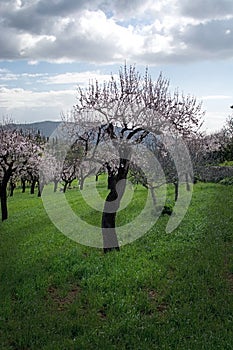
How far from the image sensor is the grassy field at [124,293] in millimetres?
8742

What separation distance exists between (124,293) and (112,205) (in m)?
5.87

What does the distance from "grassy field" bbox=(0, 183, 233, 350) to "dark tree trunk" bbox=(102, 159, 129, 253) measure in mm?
620

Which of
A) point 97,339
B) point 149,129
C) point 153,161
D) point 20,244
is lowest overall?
point 20,244

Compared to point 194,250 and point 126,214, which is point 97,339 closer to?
point 194,250

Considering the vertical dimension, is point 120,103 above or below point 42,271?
above

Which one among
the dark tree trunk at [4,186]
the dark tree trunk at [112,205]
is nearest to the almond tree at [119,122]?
the dark tree trunk at [112,205]

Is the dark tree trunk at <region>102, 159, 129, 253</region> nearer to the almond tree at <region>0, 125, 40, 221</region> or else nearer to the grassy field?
the grassy field

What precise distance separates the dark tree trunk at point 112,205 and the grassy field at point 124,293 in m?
0.62

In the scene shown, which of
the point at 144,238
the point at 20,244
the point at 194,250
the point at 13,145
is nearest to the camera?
the point at 194,250

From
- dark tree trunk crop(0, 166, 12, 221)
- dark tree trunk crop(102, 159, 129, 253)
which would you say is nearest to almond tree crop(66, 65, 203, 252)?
dark tree trunk crop(102, 159, 129, 253)

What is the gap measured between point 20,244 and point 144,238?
22.0 feet

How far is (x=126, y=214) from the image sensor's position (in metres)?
25.8

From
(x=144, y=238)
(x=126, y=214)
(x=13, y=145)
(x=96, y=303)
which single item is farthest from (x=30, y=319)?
(x=13, y=145)

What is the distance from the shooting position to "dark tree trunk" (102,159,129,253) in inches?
658
